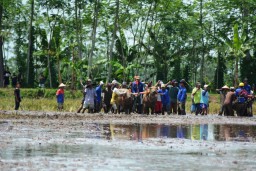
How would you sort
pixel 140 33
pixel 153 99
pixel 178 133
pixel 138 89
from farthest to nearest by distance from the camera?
pixel 140 33 → pixel 138 89 → pixel 153 99 → pixel 178 133

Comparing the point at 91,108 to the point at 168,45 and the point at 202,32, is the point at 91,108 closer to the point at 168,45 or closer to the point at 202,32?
the point at 202,32

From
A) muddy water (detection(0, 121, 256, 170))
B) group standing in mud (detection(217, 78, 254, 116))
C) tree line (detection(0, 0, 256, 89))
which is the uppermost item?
tree line (detection(0, 0, 256, 89))

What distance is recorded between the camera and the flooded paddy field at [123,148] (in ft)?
35.9

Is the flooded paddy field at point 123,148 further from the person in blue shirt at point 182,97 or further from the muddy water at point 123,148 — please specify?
the person in blue shirt at point 182,97

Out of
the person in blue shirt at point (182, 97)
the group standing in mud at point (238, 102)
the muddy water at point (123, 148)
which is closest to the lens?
the muddy water at point (123, 148)

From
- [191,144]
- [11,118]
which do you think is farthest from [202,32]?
[191,144]

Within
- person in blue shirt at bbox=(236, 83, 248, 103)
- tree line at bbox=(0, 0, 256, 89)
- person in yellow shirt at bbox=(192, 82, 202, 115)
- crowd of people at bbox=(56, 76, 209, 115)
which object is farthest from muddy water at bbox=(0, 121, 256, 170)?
tree line at bbox=(0, 0, 256, 89)

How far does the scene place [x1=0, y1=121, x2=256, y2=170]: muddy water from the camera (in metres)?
11.0

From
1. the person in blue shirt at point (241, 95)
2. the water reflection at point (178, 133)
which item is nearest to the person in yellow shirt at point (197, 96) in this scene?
the person in blue shirt at point (241, 95)

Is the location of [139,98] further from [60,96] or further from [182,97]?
[60,96]

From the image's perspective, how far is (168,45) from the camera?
62469 millimetres

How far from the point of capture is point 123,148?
13.5 m

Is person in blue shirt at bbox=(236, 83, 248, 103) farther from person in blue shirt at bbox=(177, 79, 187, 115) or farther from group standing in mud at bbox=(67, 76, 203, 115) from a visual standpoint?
person in blue shirt at bbox=(177, 79, 187, 115)

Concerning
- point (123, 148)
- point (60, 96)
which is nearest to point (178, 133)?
point (123, 148)
